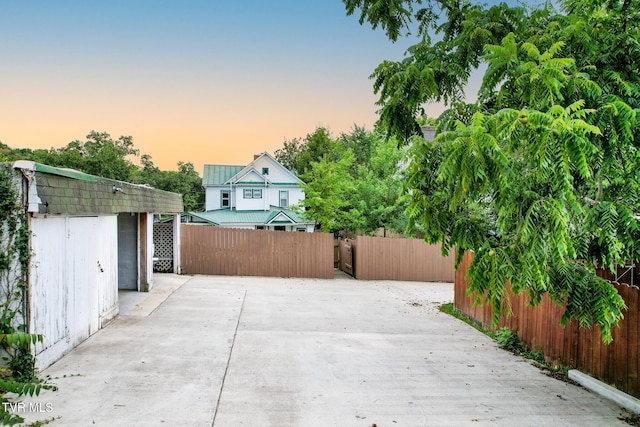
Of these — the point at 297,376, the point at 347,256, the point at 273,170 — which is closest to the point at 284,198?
the point at 273,170

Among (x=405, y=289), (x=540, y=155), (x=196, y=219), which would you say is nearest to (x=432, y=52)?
(x=540, y=155)

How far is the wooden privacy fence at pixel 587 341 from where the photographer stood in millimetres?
4445

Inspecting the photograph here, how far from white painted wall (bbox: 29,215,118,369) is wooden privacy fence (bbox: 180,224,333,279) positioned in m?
7.30

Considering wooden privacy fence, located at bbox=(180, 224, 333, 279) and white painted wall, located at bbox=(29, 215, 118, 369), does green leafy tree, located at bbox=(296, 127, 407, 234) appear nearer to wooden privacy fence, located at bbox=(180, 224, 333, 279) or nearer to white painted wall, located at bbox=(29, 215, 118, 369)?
wooden privacy fence, located at bbox=(180, 224, 333, 279)

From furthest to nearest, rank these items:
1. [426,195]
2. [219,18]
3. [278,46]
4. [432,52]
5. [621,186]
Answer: [278,46], [219,18], [432,52], [426,195], [621,186]

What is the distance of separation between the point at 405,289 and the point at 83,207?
1045 centimetres

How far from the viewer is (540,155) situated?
243cm

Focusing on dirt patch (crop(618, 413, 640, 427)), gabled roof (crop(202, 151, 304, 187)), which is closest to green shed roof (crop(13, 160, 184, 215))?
dirt patch (crop(618, 413, 640, 427))

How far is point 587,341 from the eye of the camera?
202 inches

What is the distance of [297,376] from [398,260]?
11.3 meters

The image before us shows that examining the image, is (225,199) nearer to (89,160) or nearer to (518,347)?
(89,160)

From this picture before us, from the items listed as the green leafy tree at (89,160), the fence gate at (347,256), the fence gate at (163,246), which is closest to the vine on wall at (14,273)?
the fence gate at (163,246)

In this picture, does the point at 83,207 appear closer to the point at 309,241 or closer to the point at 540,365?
the point at 540,365

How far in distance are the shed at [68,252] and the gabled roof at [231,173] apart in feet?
58.7
